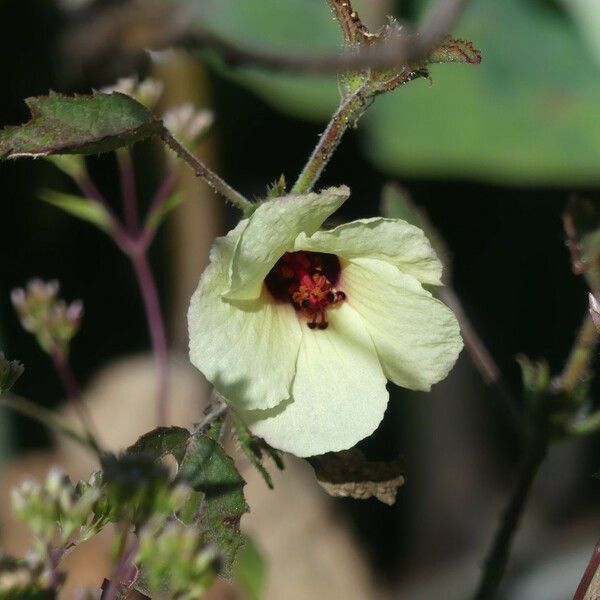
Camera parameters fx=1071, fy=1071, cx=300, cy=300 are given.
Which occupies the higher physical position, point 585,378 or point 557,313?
point 585,378

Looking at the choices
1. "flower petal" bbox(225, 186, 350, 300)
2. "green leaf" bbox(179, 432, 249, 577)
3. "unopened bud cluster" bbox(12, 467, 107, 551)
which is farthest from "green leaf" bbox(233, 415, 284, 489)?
"unopened bud cluster" bbox(12, 467, 107, 551)

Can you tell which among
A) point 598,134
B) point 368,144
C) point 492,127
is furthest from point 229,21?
point 598,134

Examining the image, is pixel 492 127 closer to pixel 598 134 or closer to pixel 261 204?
pixel 598 134

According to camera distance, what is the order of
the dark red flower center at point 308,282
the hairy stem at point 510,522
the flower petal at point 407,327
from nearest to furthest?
the flower petal at point 407,327 < the dark red flower center at point 308,282 < the hairy stem at point 510,522

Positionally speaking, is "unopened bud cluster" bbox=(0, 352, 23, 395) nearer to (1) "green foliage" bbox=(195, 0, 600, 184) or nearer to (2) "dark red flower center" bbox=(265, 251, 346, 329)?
(2) "dark red flower center" bbox=(265, 251, 346, 329)

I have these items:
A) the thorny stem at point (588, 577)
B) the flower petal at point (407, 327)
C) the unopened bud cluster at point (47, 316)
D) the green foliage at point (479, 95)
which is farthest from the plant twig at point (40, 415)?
the green foliage at point (479, 95)

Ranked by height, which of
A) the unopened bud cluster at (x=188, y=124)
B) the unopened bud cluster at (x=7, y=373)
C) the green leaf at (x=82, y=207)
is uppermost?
the unopened bud cluster at (x=188, y=124)

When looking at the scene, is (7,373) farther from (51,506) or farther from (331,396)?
(331,396)

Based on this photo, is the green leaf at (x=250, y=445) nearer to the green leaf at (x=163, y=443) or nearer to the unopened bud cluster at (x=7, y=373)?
the green leaf at (x=163, y=443)

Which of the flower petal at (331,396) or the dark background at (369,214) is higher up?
the flower petal at (331,396)
